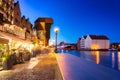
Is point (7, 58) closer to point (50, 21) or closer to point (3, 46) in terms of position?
point (3, 46)

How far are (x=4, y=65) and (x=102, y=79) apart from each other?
335 inches

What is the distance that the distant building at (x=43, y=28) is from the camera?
4559 inches

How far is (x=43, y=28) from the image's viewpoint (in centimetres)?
12100

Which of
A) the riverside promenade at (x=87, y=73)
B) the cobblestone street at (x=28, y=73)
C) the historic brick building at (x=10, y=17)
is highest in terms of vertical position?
the historic brick building at (x=10, y=17)

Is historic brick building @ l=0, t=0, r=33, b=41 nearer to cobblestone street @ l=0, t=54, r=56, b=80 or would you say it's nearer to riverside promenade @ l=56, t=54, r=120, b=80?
cobblestone street @ l=0, t=54, r=56, b=80

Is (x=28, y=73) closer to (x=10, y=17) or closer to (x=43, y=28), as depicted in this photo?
(x=10, y=17)

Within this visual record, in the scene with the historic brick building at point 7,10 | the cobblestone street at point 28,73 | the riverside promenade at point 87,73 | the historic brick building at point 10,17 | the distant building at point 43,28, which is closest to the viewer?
the cobblestone street at point 28,73


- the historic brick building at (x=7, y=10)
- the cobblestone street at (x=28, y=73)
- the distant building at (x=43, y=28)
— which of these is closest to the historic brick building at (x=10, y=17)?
the historic brick building at (x=7, y=10)

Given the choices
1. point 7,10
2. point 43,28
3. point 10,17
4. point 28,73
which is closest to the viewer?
point 28,73

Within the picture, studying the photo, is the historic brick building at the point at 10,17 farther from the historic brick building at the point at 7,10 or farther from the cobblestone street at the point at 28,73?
the cobblestone street at the point at 28,73

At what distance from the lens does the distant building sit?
115794 mm

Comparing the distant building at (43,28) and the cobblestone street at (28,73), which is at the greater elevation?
the distant building at (43,28)

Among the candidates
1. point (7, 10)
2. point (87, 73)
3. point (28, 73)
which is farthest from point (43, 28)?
point (28, 73)

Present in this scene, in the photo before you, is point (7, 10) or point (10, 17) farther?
point (10, 17)
